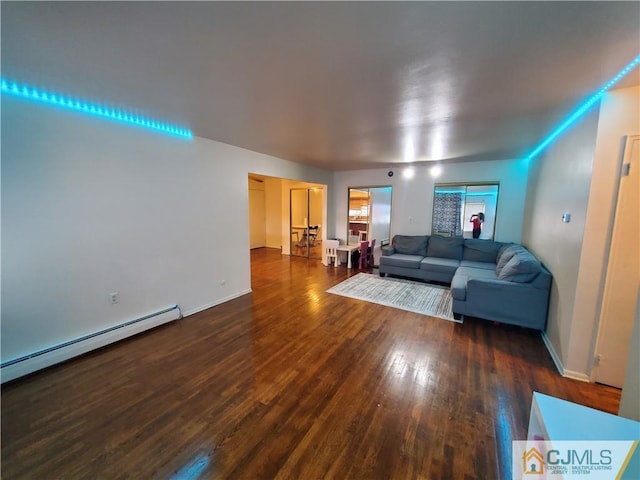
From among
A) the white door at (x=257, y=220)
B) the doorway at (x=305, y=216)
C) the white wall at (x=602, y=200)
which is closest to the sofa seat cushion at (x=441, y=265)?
the white wall at (x=602, y=200)

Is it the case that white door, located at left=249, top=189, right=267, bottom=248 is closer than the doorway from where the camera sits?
No

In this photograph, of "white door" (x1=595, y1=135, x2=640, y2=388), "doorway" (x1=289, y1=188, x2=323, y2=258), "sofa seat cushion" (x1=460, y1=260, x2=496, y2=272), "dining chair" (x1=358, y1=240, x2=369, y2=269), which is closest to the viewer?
"white door" (x1=595, y1=135, x2=640, y2=388)

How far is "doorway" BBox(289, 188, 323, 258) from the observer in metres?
7.45

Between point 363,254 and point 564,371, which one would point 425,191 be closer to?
point 363,254

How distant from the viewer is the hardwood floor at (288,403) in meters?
1.50

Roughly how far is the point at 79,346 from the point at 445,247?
595 cm

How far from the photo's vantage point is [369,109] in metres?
2.49

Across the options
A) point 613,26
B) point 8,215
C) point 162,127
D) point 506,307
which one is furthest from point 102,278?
point 506,307

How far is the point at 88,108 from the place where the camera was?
2492mm

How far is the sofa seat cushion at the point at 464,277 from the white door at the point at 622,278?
135 cm

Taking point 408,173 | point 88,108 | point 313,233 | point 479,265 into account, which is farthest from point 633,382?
point 313,233

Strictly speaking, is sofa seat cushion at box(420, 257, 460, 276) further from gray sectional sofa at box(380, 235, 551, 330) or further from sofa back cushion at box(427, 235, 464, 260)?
sofa back cushion at box(427, 235, 464, 260)

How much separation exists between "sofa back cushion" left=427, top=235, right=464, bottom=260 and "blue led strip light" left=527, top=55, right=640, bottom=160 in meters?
2.10

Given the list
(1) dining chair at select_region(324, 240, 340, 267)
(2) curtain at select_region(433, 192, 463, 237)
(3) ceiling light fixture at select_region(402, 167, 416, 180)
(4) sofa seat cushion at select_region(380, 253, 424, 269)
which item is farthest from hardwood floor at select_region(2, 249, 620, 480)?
(3) ceiling light fixture at select_region(402, 167, 416, 180)
